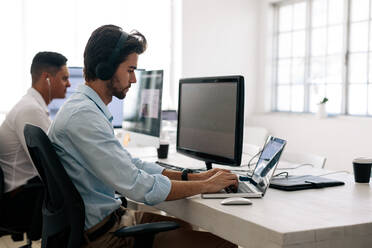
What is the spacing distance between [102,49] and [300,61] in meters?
4.58

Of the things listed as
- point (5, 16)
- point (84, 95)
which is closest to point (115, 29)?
point (84, 95)

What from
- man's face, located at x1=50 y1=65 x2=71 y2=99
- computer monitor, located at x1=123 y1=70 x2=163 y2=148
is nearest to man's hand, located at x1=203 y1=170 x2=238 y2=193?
computer monitor, located at x1=123 y1=70 x2=163 y2=148

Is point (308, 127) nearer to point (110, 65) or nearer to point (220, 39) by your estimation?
point (220, 39)

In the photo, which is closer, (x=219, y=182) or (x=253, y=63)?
(x=219, y=182)

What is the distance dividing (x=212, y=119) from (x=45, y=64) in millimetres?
1427

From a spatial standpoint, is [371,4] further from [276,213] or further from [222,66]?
[276,213]

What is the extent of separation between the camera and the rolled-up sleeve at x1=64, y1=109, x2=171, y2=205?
153 centimetres

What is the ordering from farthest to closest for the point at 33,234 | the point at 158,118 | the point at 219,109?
the point at 158,118 → the point at 33,234 → the point at 219,109

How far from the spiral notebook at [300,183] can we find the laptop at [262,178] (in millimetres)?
84

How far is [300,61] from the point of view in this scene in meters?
5.88

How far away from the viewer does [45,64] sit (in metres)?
3.03

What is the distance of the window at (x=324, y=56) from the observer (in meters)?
5.14

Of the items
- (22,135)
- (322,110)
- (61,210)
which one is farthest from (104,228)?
(322,110)

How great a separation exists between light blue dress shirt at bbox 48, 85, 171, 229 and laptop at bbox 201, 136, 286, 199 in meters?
0.25
